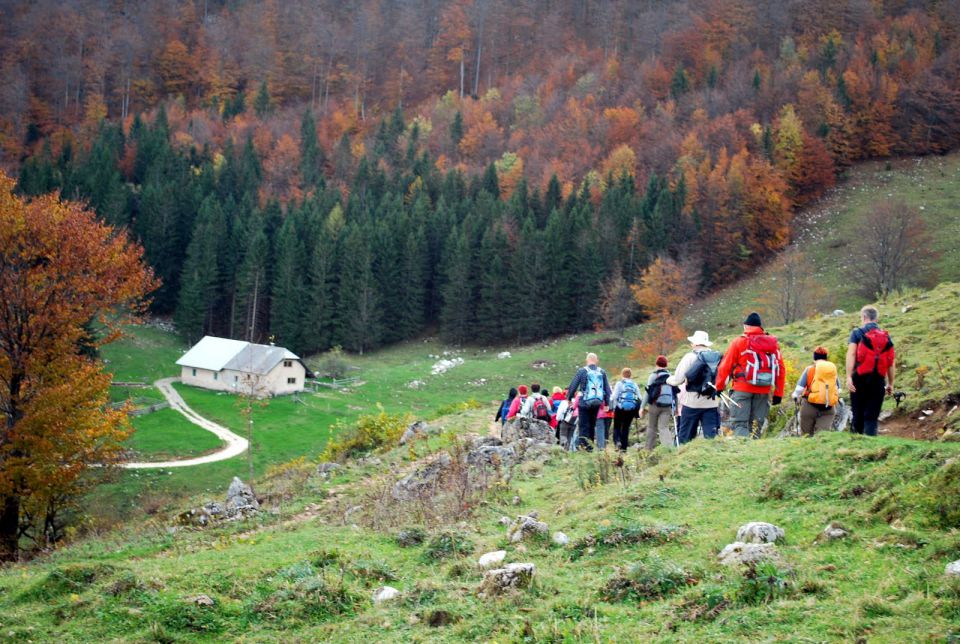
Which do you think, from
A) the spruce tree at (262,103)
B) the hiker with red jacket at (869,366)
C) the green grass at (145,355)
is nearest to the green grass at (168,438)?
the green grass at (145,355)

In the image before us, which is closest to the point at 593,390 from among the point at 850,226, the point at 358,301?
the point at 358,301

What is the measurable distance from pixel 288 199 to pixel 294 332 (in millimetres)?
26811

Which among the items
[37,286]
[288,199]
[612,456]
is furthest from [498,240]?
[612,456]

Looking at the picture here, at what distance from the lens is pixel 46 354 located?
20.3 metres

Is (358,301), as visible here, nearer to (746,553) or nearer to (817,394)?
(817,394)

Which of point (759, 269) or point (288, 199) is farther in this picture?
point (288, 199)

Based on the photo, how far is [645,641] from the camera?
5742 millimetres

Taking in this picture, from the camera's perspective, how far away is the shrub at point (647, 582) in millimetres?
6594

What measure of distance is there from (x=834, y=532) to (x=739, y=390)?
5.14 meters

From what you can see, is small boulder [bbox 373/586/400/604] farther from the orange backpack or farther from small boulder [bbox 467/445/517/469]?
the orange backpack

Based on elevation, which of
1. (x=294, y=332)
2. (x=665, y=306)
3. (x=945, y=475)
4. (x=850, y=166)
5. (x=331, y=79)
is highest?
(x=331, y=79)

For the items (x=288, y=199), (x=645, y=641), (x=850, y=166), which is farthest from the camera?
(x=288, y=199)

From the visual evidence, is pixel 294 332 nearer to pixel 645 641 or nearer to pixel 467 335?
pixel 467 335

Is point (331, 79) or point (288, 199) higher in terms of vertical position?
point (331, 79)
